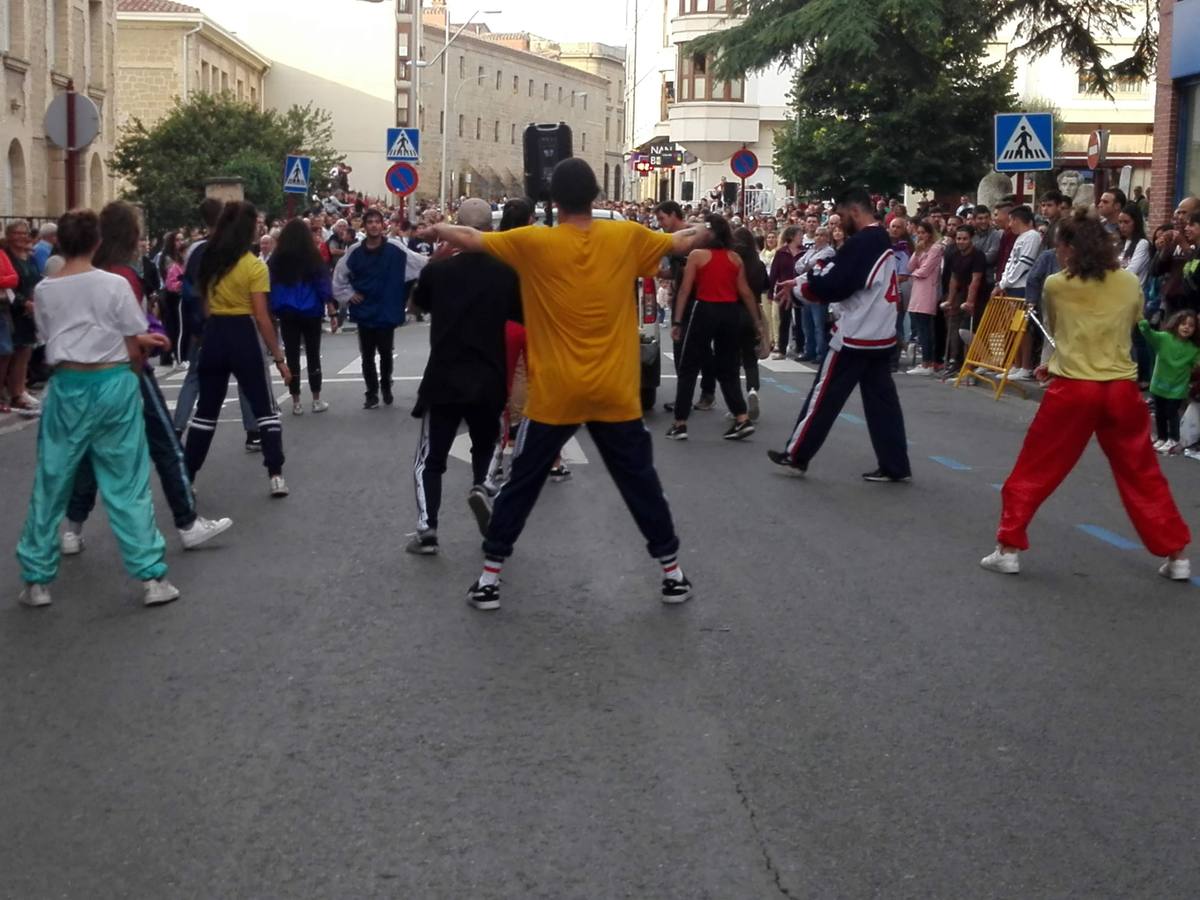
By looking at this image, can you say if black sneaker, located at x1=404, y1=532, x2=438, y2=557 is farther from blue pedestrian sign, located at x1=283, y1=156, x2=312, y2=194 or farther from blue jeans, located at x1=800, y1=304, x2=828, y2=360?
blue pedestrian sign, located at x1=283, y1=156, x2=312, y2=194

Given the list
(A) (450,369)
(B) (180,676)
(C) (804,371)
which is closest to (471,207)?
(A) (450,369)

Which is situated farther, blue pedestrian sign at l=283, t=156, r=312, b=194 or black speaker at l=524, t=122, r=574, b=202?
blue pedestrian sign at l=283, t=156, r=312, b=194

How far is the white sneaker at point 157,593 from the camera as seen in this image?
309 inches

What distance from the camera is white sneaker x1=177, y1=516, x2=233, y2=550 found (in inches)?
363

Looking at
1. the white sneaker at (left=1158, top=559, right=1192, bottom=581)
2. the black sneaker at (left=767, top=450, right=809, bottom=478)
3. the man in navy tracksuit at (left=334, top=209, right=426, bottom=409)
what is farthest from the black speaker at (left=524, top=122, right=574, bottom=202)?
the white sneaker at (left=1158, top=559, right=1192, bottom=581)

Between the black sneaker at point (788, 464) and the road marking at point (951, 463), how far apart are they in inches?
49.4

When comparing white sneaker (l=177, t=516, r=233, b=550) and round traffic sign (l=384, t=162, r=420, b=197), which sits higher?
round traffic sign (l=384, t=162, r=420, b=197)

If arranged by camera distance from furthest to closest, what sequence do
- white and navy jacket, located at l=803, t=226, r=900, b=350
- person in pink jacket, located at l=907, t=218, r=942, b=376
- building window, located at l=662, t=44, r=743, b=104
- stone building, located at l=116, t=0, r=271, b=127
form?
building window, located at l=662, t=44, r=743, b=104 → stone building, located at l=116, t=0, r=271, b=127 → person in pink jacket, located at l=907, t=218, r=942, b=376 → white and navy jacket, located at l=803, t=226, r=900, b=350

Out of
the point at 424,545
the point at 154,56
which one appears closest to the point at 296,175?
the point at 154,56

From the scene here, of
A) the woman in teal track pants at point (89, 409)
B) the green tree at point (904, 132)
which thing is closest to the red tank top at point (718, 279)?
the woman in teal track pants at point (89, 409)

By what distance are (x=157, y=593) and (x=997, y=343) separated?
13.0 meters

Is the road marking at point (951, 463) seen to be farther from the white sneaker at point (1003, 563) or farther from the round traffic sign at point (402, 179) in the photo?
the round traffic sign at point (402, 179)

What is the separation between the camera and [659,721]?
5.95m

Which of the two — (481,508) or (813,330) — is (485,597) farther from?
(813,330)
